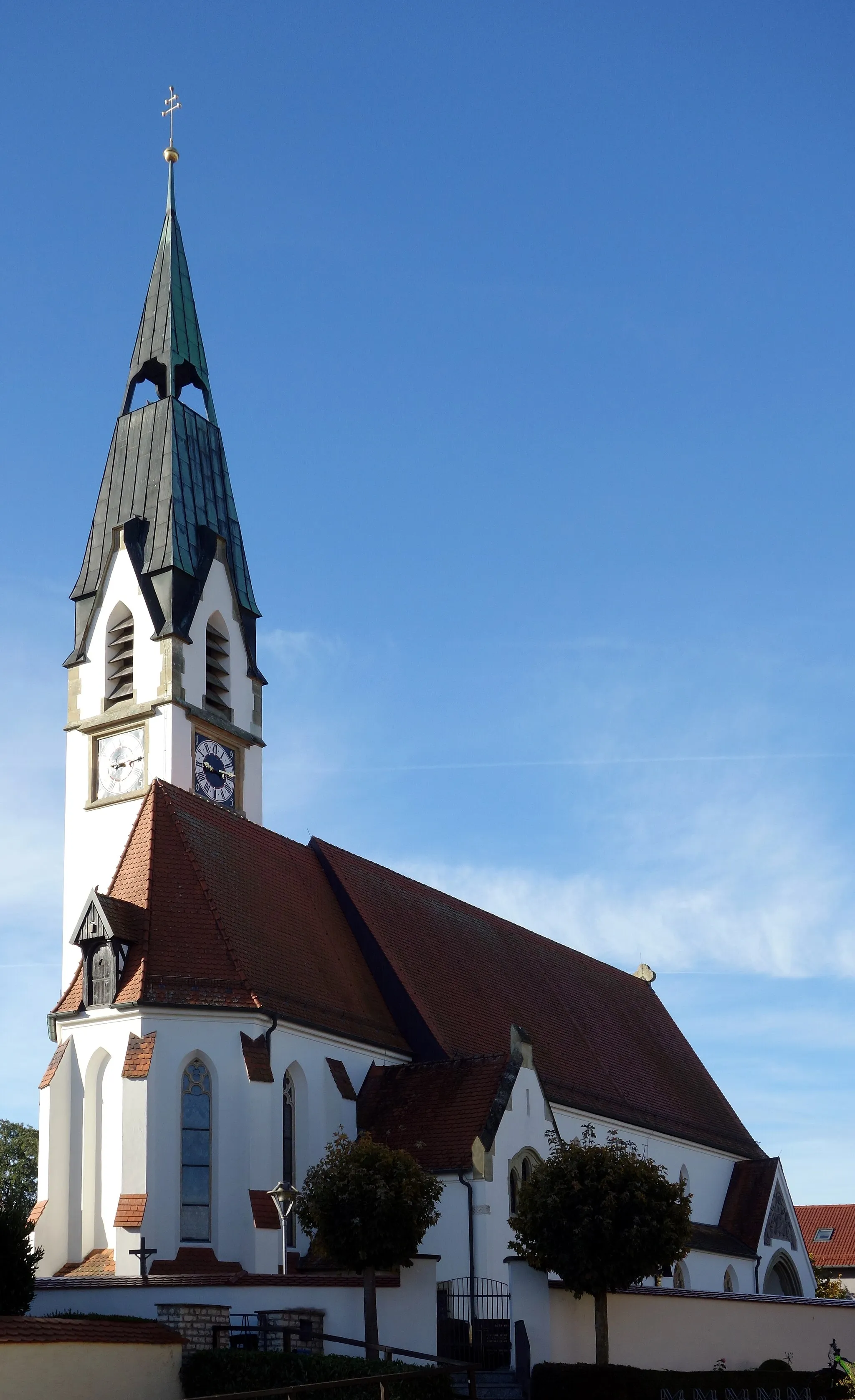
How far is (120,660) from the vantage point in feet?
144

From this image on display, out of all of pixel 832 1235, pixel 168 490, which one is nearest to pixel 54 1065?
pixel 168 490

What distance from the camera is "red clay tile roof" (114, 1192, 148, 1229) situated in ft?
89.9

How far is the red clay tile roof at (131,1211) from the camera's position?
2739 centimetres

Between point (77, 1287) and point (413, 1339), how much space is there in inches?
210

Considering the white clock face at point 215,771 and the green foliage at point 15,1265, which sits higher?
the white clock face at point 215,771

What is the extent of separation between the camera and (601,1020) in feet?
152

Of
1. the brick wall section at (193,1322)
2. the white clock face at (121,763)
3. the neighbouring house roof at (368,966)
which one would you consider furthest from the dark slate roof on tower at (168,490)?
the brick wall section at (193,1322)

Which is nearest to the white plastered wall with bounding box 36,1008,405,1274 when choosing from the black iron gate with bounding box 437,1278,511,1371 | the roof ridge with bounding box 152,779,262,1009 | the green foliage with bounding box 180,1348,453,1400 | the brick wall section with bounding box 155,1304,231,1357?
the roof ridge with bounding box 152,779,262,1009

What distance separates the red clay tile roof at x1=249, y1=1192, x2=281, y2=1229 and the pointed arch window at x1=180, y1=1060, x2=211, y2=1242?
2.58ft

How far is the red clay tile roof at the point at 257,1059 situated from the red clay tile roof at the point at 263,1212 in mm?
1988

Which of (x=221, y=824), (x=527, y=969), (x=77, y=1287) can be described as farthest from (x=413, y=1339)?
(x=527, y=969)

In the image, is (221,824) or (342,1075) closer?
(342,1075)

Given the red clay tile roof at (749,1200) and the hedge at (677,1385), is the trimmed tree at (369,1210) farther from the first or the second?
the red clay tile roof at (749,1200)

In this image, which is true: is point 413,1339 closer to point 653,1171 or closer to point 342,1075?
point 653,1171
